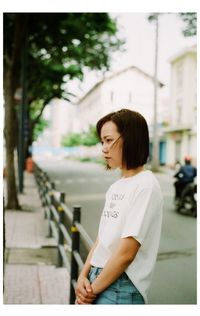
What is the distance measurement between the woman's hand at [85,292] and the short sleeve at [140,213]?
10.1 inches

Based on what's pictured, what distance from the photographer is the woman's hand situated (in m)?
1.65

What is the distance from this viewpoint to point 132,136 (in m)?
1.62

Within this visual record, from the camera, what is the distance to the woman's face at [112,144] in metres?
1.65

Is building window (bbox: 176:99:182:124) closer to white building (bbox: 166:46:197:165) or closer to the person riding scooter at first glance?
white building (bbox: 166:46:197:165)

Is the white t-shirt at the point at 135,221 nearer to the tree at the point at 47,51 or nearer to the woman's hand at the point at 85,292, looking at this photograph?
the woman's hand at the point at 85,292

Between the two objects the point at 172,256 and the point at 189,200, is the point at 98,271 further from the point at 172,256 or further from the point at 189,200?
the point at 189,200

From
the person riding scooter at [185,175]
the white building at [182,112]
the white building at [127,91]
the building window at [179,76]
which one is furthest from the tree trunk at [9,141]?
the building window at [179,76]

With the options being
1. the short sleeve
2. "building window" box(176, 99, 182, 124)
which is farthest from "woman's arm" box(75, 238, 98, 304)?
"building window" box(176, 99, 182, 124)

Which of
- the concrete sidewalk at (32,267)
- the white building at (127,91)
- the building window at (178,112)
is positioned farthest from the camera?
the building window at (178,112)

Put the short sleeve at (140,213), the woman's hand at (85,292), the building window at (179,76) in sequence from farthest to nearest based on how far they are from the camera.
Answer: the building window at (179,76) → the woman's hand at (85,292) → the short sleeve at (140,213)

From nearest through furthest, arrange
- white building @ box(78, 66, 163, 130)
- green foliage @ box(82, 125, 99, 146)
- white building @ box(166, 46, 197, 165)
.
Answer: green foliage @ box(82, 125, 99, 146)
white building @ box(78, 66, 163, 130)
white building @ box(166, 46, 197, 165)

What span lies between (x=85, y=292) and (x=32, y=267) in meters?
3.04
